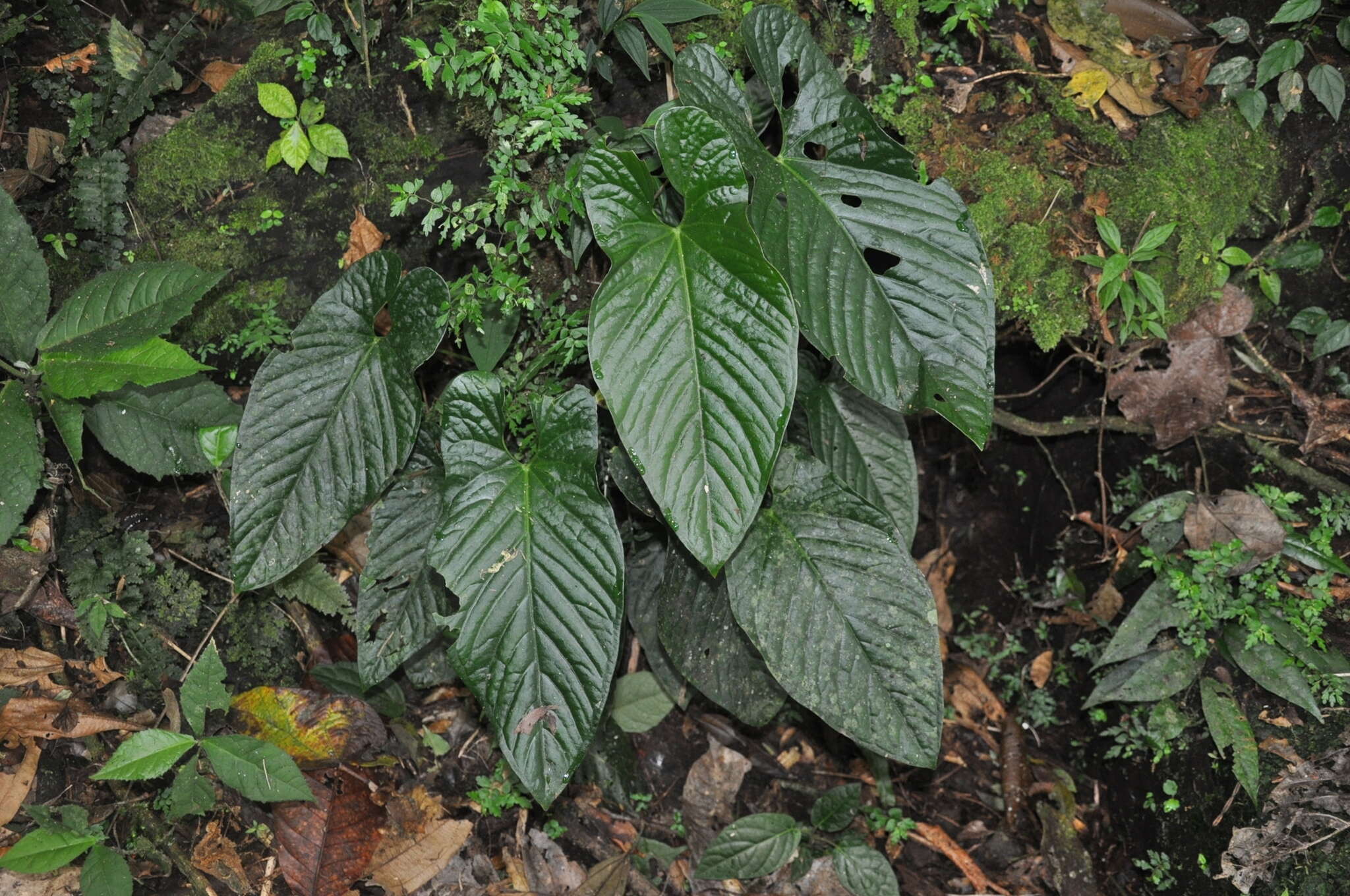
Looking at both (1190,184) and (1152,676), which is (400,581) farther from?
(1190,184)

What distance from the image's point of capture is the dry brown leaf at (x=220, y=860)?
7.03 feet

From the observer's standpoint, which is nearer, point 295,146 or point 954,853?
point 295,146

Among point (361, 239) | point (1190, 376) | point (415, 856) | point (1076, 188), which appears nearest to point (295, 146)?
point (361, 239)

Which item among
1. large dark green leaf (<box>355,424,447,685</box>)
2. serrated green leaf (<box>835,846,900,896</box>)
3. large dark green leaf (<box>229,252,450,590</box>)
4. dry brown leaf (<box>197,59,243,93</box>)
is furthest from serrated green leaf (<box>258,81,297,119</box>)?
serrated green leaf (<box>835,846,900,896</box>)

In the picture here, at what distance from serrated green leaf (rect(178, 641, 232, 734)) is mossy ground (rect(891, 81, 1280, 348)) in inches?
90.4

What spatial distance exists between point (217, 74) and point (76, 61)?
1.17 ft

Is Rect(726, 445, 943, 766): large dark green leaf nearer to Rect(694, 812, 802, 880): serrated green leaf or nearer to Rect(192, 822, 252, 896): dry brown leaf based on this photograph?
Rect(694, 812, 802, 880): serrated green leaf

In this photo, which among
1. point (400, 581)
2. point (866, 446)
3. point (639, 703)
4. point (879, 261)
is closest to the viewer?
point (400, 581)

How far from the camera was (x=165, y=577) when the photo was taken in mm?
2340

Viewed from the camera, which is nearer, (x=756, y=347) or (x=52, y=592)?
(x=756, y=347)

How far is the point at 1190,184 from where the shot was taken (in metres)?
2.58

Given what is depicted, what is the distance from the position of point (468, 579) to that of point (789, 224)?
3.52ft

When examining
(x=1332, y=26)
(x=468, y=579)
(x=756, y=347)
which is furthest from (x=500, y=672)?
(x=1332, y=26)

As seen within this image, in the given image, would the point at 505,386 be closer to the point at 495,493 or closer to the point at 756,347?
the point at 495,493
